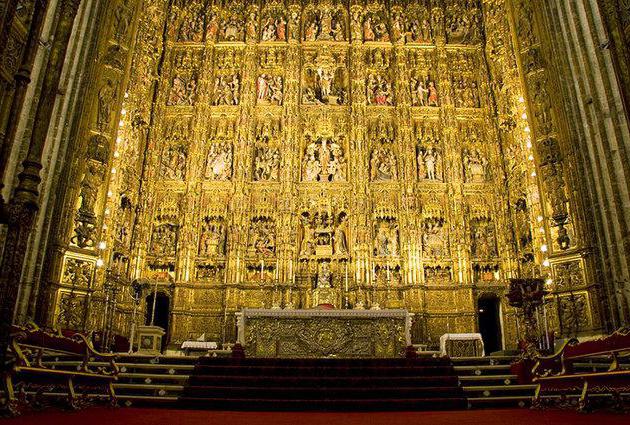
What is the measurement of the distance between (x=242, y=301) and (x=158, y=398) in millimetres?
8123

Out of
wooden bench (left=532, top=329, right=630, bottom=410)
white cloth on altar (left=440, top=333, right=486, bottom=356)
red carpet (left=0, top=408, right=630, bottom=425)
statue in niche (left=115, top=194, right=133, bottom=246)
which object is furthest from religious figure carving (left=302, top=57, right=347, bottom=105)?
red carpet (left=0, top=408, right=630, bottom=425)

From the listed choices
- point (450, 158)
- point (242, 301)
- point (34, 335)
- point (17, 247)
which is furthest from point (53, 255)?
point (450, 158)

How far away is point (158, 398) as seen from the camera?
7.93 m

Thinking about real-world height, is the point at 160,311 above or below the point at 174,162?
below

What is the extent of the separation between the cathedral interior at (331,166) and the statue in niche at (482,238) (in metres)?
0.08

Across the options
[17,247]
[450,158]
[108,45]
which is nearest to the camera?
[17,247]

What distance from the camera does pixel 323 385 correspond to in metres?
8.62

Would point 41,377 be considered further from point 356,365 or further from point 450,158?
point 450,158

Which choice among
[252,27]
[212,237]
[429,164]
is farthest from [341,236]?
[252,27]

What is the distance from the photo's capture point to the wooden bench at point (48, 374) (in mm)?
5570

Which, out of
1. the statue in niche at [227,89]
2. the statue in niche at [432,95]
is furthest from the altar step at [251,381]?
the statue in niche at [227,89]

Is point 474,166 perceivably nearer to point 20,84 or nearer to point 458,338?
point 458,338

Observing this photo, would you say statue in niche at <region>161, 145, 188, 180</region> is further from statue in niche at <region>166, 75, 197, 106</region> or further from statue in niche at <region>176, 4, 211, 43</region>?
statue in niche at <region>176, 4, 211, 43</region>

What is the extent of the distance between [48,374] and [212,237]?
10.6 meters
